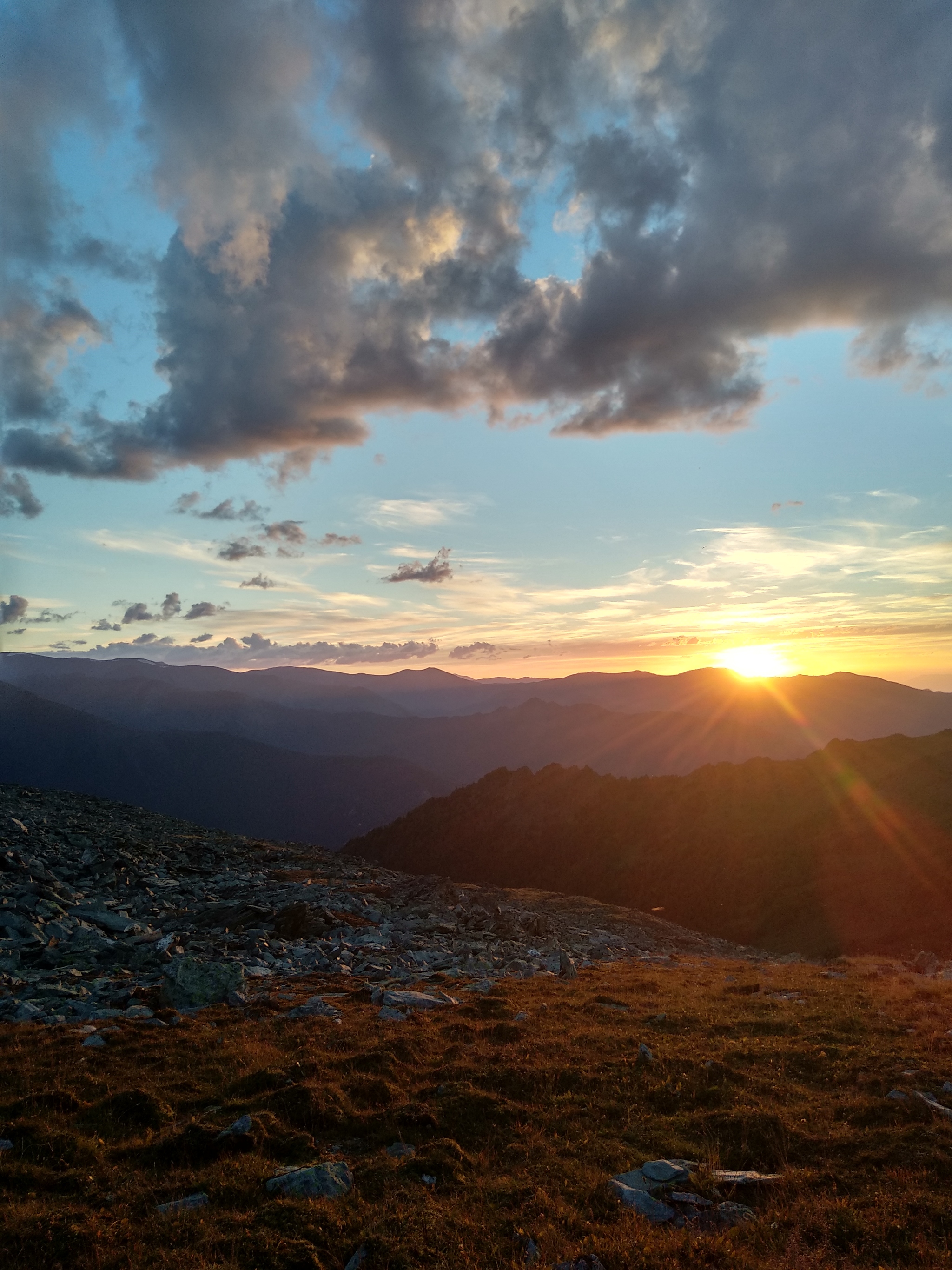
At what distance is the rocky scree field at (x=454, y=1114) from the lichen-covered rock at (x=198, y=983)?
66 mm

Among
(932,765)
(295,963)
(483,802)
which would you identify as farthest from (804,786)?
(295,963)

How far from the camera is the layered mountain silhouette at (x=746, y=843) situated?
184 feet

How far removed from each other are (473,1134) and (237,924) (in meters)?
20.7

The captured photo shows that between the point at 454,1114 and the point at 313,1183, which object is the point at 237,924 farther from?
the point at 313,1183

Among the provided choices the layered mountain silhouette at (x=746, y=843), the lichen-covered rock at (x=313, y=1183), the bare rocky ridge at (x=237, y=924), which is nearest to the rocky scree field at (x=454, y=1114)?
the lichen-covered rock at (x=313, y=1183)

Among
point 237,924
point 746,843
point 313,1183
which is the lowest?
point 746,843

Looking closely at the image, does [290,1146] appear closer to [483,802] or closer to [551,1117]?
[551,1117]

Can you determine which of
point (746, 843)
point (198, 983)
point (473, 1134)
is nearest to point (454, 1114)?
point (473, 1134)

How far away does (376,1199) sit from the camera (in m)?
9.18

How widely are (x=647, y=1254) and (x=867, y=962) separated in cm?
3033

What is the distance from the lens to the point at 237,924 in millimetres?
28969

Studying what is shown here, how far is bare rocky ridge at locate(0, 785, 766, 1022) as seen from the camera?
21.4m

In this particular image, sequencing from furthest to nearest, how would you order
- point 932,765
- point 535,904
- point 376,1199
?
1. point 932,765
2. point 535,904
3. point 376,1199

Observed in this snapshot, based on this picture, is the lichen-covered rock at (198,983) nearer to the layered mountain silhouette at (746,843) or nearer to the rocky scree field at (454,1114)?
the rocky scree field at (454,1114)
